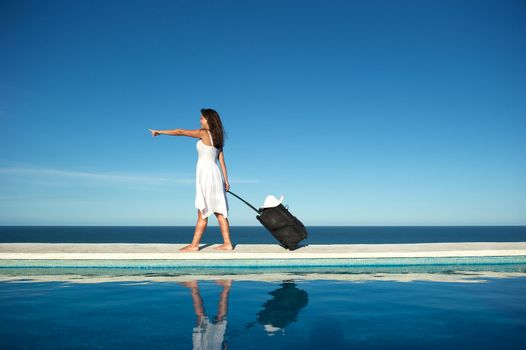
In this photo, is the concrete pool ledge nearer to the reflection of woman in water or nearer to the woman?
the woman

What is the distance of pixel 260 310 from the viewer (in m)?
4.36

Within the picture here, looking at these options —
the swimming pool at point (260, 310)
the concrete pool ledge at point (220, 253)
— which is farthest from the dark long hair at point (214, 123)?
the swimming pool at point (260, 310)

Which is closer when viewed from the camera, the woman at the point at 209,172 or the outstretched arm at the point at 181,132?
the outstretched arm at the point at 181,132

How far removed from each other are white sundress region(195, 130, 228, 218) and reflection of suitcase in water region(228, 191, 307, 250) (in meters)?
0.54

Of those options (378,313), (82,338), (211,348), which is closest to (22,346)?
(82,338)

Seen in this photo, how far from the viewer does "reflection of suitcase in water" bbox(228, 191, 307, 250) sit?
788 cm

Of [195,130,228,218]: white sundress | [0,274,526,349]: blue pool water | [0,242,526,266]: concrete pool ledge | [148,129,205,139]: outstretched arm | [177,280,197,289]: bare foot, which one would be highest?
[148,129,205,139]: outstretched arm

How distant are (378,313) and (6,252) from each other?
301 inches

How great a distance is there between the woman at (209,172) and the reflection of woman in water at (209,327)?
2.64 metres

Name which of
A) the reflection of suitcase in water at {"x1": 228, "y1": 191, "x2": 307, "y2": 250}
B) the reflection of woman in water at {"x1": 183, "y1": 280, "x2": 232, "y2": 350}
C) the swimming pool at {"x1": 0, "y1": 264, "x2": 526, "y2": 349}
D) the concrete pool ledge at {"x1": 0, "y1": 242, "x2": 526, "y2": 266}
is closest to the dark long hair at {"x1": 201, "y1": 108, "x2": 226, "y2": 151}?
the reflection of suitcase in water at {"x1": 228, "y1": 191, "x2": 307, "y2": 250}

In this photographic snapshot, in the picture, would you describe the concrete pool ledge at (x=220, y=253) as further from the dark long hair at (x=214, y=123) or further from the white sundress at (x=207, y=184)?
the dark long hair at (x=214, y=123)

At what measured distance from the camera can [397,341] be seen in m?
3.33

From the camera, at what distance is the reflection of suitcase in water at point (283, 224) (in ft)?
25.9

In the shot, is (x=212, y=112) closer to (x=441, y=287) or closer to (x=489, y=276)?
(x=441, y=287)
